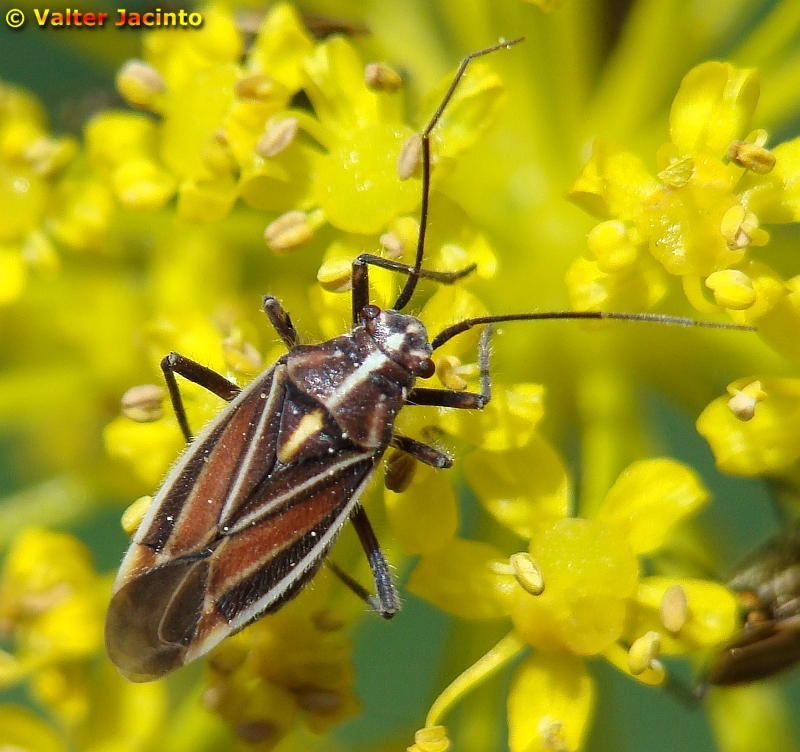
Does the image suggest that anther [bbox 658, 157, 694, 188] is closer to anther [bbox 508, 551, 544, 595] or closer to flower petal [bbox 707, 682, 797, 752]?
anther [bbox 508, 551, 544, 595]

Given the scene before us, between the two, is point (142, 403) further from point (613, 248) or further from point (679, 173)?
point (679, 173)

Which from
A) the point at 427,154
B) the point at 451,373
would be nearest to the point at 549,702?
the point at 451,373

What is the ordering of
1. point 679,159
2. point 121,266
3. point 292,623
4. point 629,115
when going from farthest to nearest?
point 121,266 → point 629,115 → point 292,623 → point 679,159

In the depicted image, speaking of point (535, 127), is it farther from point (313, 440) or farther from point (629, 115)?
point (313, 440)

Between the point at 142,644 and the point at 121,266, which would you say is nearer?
the point at 142,644

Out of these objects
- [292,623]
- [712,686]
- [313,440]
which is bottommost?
[712,686]

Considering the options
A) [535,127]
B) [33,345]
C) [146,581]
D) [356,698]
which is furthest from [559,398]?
[33,345]
